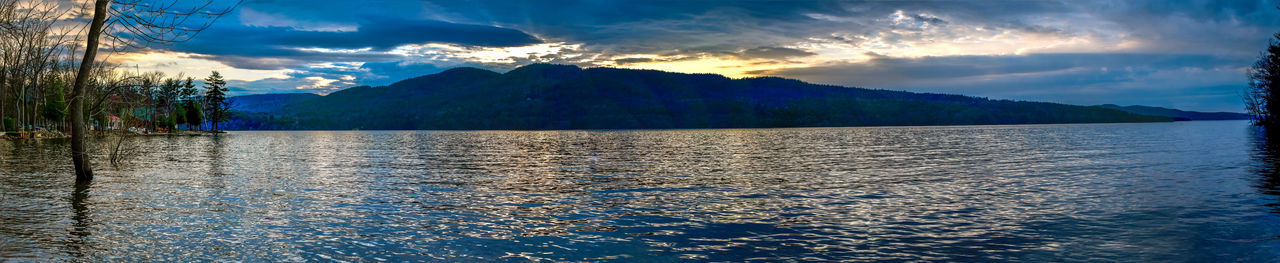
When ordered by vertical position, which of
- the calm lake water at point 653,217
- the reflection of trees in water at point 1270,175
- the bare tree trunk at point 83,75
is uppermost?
the bare tree trunk at point 83,75

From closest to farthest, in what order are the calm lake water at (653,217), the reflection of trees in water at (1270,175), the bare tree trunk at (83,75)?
1. the calm lake water at (653,217)
2. the reflection of trees in water at (1270,175)
3. the bare tree trunk at (83,75)

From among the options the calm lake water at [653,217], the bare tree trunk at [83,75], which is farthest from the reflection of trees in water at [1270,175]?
the bare tree trunk at [83,75]

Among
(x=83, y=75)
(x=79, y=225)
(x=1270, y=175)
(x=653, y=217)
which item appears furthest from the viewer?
(x=1270, y=175)

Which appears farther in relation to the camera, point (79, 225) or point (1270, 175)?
point (1270, 175)

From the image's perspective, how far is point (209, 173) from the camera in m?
41.6

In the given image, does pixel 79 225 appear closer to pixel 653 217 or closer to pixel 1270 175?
pixel 653 217

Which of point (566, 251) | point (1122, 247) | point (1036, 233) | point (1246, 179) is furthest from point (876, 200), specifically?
point (1246, 179)

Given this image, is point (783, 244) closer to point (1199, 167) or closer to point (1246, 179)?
point (1246, 179)

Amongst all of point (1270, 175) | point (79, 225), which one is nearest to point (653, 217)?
point (79, 225)

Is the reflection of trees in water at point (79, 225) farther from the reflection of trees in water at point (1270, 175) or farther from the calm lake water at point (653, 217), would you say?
the reflection of trees in water at point (1270, 175)

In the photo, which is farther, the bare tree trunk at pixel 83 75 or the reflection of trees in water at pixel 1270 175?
the bare tree trunk at pixel 83 75

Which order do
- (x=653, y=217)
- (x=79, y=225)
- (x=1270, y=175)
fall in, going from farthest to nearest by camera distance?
1. (x=1270, y=175)
2. (x=653, y=217)
3. (x=79, y=225)

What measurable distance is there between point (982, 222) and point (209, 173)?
41.0 metres

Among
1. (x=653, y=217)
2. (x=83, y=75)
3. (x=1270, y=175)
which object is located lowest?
(x=653, y=217)
